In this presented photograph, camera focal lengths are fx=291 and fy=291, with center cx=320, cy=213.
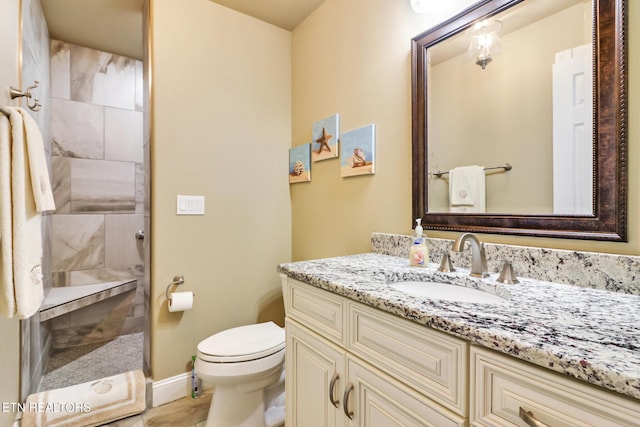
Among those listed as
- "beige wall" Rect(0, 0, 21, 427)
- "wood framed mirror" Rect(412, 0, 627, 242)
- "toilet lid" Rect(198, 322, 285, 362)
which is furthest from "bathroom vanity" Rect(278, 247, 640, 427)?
"beige wall" Rect(0, 0, 21, 427)

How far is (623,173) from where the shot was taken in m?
0.83

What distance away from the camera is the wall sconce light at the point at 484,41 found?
3.67 ft

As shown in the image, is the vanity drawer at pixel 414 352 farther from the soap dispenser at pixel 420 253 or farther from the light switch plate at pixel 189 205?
the light switch plate at pixel 189 205

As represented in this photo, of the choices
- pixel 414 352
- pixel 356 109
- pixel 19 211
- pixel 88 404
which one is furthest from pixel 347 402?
pixel 88 404

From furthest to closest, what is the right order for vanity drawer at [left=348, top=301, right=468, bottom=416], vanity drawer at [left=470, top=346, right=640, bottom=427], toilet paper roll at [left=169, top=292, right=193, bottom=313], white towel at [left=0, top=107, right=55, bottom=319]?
toilet paper roll at [left=169, top=292, right=193, bottom=313] < white towel at [left=0, top=107, right=55, bottom=319] < vanity drawer at [left=348, top=301, right=468, bottom=416] < vanity drawer at [left=470, top=346, right=640, bottom=427]

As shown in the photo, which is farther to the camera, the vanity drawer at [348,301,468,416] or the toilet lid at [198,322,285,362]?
the toilet lid at [198,322,285,362]

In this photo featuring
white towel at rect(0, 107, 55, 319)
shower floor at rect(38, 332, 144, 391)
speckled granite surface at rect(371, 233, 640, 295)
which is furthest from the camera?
shower floor at rect(38, 332, 144, 391)

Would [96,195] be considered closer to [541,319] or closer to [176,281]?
[176,281]

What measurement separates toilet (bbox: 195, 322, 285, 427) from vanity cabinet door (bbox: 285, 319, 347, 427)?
11.3 inches

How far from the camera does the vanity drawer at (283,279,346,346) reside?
3.08 ft

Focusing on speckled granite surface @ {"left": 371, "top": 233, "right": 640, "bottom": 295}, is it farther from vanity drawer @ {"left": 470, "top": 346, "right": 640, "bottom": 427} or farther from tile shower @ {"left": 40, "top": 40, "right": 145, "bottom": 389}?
tile shower @ {"left": 40, "top": 40, "right": 145, "bottom": 389}

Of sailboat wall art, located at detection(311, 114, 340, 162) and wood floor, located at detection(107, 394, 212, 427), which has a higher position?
sailboat wall art, located at detection(311, 114, 340, 162)

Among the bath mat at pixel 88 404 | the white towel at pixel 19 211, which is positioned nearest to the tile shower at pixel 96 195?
the bath mat at pixel 88 404

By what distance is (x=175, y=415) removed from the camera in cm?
162
